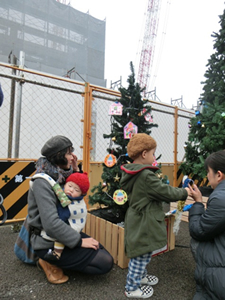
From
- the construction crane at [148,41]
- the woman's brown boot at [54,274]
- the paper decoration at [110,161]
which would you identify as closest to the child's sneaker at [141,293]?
the woman's brown boot at [54,274]

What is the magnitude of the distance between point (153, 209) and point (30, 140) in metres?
4.01

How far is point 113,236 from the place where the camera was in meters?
2.27

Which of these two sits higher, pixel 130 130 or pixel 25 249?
pixel 130 130

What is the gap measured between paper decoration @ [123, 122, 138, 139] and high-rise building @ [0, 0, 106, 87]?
53.2 ft

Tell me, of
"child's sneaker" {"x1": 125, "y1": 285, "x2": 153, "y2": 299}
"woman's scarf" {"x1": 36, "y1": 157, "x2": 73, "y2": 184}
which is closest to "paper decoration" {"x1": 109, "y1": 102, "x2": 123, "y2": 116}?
"woman's scarf" {"x1": 36, "y1": 157, "x2": 73, "y2": 184}

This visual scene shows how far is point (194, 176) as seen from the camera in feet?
15.3

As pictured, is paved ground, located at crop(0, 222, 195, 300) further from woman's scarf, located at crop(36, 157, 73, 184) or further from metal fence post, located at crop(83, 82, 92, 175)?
metal fence post, located at crop(83, 82, 92, 175)

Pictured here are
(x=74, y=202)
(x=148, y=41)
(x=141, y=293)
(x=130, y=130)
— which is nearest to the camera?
(x=141, y=293)

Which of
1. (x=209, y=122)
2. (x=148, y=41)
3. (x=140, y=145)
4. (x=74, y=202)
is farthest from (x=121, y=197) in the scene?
(x=148, y=41)

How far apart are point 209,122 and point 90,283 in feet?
11.3

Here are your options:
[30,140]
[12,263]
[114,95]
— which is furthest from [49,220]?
[30,140]

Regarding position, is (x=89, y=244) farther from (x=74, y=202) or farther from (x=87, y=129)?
(x=87, y=129)

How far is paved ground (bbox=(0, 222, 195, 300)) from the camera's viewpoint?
69.1 inches

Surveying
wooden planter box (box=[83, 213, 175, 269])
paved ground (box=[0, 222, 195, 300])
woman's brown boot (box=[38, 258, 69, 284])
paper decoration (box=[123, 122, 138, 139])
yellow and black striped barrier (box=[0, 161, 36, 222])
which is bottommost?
paved ground (box=[0, 222, 195, 300])
